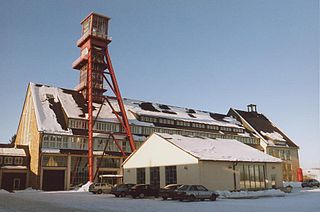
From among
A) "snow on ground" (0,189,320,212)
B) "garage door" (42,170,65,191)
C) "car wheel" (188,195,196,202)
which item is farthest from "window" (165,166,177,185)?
"garage door" (42,170,65,191)

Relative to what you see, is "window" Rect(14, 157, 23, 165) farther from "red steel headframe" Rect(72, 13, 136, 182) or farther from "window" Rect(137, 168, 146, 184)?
"window" Rect(137, 168, 146, 184)

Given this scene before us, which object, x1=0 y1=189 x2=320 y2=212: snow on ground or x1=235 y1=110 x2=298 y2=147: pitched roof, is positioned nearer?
x1=0 y1=189 x2=320 y2=212: snow on ground

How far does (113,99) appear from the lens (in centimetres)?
6644

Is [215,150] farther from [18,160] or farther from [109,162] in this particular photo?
[18,160]

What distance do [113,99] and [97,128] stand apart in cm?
1092

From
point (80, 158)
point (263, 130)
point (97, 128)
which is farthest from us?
point (263, 130)

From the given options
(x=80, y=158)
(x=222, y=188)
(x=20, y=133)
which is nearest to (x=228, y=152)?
(x=222, y=188)

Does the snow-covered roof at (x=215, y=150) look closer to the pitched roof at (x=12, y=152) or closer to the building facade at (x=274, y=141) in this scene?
the pitched roof at (x=12, y=152)

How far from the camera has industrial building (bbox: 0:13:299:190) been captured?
164 ft

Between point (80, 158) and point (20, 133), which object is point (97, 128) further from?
point (20, 133)

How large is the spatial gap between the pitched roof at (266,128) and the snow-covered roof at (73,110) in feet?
25.9

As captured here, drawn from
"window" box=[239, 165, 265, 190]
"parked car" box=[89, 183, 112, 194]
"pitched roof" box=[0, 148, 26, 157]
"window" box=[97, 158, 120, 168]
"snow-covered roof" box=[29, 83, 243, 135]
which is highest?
"snow-covered roof" box=[29, 83, 243, 135]

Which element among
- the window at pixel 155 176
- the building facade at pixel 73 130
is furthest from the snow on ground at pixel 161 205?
the building facade at pixel 73 130

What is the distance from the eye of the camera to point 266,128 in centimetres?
8081
